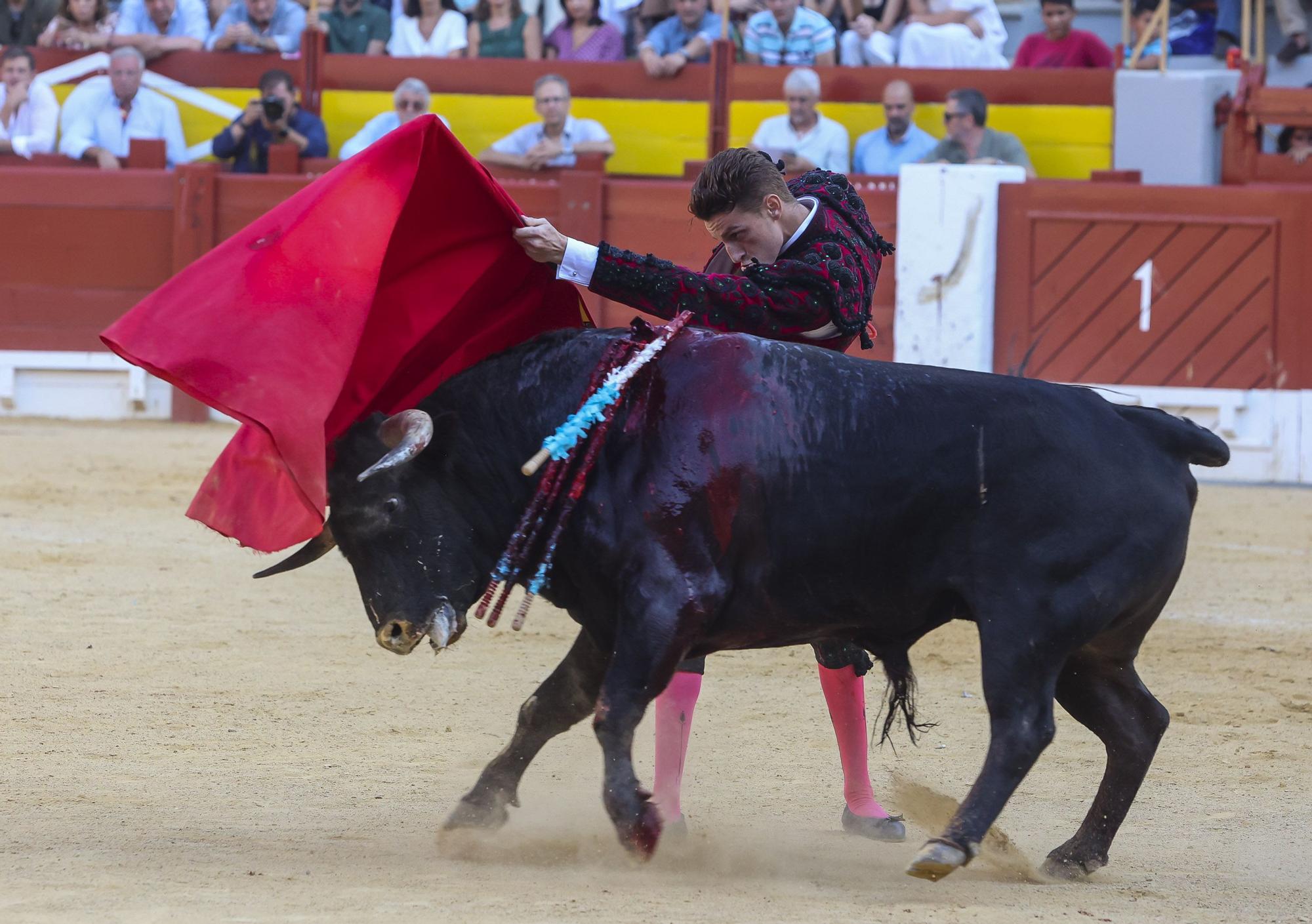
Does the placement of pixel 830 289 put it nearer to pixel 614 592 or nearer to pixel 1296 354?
A: pixel 614 592

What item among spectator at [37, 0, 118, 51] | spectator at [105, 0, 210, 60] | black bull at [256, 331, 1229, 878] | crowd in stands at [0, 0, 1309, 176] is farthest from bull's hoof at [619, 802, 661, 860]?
spectator at [37, 0, 118, 51]

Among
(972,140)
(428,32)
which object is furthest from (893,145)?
(428,32)

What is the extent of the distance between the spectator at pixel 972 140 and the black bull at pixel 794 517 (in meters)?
5.57

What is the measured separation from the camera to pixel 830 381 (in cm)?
295

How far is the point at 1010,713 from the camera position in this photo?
9.36ft

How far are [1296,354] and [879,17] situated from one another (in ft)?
9.58

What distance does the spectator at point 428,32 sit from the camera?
9.62 m

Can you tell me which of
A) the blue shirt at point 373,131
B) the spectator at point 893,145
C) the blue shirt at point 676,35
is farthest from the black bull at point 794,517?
the blue shirt at point 676,35

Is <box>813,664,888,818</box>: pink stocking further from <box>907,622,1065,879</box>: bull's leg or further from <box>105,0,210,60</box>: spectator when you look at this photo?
<box>105,0,210,60</box>: spectator

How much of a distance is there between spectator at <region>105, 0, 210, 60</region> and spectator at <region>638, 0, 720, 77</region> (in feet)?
8.03

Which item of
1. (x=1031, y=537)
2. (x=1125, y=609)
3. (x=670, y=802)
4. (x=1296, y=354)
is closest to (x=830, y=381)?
(x=1031, y=537)

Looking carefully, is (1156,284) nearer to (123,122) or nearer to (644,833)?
(123,122)

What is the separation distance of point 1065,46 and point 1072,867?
6.96 metres

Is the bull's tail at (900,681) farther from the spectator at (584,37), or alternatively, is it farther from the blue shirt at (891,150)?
the spectator at (584,37)
